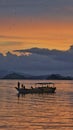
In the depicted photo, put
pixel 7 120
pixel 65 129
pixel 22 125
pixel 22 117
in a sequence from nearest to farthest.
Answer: pixel 65 129 < pixel 22 125 < pixel 7 120 < pixel 22 117

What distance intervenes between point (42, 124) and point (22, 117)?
7.92m

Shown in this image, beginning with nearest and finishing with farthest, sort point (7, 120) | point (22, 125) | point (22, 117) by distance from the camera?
point (22, 125) → point (7, 120) → point (22, 117)

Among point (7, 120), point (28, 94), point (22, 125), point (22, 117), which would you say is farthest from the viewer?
point (28, 94)

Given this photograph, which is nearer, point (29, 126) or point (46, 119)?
point (29, 126)

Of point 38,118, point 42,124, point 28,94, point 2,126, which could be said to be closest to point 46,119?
point 38,118

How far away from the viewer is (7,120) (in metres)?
52.3

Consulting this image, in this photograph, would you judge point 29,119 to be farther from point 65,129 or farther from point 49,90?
point 49,90

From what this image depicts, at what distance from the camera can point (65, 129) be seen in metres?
44.5

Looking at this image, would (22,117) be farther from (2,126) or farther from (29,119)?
(2,126)

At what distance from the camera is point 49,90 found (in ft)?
426

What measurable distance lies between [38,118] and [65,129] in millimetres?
10886

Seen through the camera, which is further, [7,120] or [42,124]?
[7,120]

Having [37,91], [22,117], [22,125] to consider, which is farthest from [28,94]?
[22,125]

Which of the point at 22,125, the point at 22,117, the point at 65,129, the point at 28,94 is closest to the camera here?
the point at 65,129
